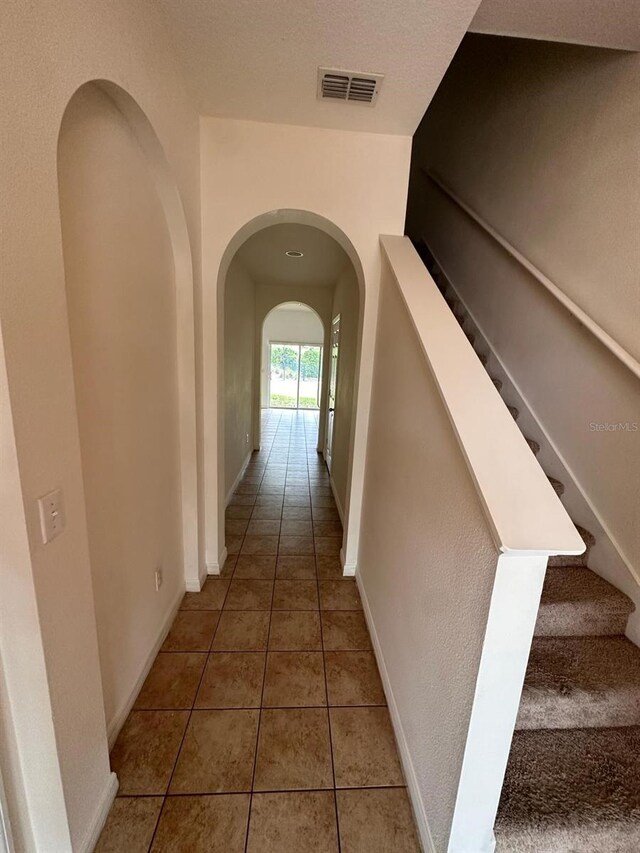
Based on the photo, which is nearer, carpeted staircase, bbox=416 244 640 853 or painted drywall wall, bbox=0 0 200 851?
painted drywall wall, bbox=0 0 200 851

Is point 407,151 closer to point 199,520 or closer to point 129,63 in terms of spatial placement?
point 129,63

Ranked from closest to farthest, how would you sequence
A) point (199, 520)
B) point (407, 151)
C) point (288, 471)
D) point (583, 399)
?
1. point (583, 399)
2. point (407, 151)
3. point (199, 520)
4. point (288, 471)

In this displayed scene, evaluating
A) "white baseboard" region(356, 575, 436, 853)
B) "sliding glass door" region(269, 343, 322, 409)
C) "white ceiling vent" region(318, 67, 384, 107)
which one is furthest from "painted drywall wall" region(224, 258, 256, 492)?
"sliding glass door" region(269, 343, 322, 409)

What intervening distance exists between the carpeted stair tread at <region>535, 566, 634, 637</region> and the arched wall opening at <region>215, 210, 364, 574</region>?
49.5 inches

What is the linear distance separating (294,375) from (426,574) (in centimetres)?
992

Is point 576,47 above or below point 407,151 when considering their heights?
above

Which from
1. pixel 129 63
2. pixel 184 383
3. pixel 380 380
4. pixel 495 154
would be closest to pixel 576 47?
pixel 495 154

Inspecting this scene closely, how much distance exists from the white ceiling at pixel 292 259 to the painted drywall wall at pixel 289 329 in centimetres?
505

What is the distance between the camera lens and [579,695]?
1272 mm

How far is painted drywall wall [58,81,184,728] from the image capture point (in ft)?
3.60

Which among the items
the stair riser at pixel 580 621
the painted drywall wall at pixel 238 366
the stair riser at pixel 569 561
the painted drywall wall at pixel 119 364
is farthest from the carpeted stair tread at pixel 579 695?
the painted drywall wall at pixel 238 366

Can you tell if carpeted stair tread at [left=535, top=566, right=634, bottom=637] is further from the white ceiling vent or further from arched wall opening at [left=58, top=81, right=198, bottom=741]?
the white ceiling vent

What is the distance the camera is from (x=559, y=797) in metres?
1.11

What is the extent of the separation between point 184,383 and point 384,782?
1.95 meters
